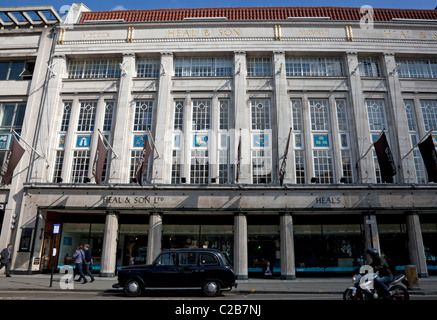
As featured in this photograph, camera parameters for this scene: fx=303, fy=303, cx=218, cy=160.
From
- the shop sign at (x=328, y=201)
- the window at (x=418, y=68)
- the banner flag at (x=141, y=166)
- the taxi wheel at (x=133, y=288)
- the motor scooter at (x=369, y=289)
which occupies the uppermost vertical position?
the window at (x=418, y=68)

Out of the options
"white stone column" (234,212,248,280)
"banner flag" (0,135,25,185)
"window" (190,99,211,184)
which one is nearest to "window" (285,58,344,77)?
"window" (190,99,211,184)

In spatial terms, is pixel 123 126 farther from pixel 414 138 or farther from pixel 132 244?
pixel 414 138

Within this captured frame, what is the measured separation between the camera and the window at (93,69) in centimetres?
2418

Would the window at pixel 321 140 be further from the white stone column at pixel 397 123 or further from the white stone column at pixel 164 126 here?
the white stone column at pixel 164 126

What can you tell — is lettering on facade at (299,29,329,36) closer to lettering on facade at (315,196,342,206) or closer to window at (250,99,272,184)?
window at (250,99,272,184)

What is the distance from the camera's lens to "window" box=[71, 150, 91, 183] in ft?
70.9

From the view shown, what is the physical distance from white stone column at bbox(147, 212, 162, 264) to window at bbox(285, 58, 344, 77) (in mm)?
14527

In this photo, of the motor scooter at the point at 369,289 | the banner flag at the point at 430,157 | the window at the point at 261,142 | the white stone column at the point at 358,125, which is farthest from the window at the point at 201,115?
the motor scooter at the point at 369,289

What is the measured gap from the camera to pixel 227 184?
791 inches

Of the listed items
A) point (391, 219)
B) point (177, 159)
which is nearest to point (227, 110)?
point (177, 159)

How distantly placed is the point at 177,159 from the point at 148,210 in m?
4.13

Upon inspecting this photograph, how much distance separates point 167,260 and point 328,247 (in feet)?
44.0

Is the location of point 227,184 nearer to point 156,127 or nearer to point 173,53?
point 156,127

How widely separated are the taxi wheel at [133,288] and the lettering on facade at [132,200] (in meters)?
8.73
